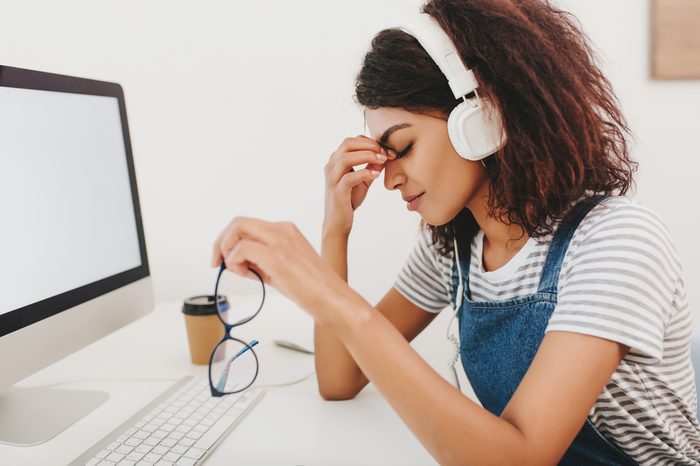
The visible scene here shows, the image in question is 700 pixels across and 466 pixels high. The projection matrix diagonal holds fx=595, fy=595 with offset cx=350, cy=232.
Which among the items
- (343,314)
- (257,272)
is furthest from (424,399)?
(257,272)

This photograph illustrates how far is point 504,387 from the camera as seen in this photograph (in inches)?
35.0

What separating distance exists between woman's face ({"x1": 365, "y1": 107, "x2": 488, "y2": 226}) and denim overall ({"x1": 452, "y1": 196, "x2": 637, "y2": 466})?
0.49 feet

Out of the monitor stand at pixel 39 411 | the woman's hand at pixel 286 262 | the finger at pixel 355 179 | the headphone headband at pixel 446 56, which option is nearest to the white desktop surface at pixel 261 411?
the monitor stand at pixel 39 411

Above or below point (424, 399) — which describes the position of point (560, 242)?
Answer: above

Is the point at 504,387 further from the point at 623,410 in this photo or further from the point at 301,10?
the point at 301,10

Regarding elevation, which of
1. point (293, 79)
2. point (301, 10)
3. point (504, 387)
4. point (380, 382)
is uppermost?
point (301, 10)

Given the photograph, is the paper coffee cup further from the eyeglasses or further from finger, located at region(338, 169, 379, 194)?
finger, located at region(338, 169, 379, 194)

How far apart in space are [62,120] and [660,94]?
1.48m

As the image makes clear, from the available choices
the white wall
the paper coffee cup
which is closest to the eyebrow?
the paper coffee cup

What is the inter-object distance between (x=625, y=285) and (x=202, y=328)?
0.70 meters

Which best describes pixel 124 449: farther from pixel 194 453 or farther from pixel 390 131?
pixel 390 131

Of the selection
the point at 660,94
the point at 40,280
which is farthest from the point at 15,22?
the point at 660,94

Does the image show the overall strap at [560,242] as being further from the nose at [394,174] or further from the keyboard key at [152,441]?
the keyboard key at [152,441]

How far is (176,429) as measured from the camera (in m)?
0.79
